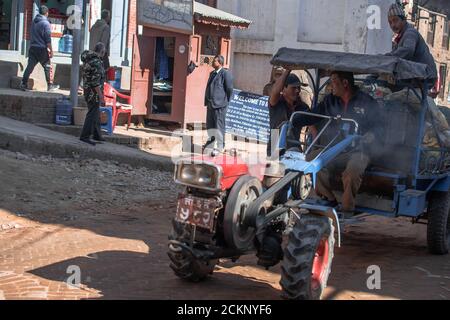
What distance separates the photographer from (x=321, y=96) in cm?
863

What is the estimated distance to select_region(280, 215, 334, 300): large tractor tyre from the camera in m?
5.75

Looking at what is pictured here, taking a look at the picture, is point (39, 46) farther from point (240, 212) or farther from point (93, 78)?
point (240, 212)

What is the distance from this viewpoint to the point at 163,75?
18.1 metres

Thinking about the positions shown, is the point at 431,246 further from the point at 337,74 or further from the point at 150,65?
the point at 150,65

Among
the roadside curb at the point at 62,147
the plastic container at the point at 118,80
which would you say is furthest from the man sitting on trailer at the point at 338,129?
the plastic container at the point at 118,80

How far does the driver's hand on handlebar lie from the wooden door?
9.52 metres

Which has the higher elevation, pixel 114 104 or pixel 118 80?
pixel 118 80

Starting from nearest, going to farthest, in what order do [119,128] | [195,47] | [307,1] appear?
[119,128] → [195,47] → [307,1]

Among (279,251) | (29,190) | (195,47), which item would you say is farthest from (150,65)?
(279,251)

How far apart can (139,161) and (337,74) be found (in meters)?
5.97

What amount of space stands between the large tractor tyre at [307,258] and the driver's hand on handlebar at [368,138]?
1.67m

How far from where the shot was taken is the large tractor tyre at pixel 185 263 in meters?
6.14

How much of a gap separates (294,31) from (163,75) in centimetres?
731

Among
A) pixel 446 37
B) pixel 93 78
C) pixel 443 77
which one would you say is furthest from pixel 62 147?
pixel 446 37
